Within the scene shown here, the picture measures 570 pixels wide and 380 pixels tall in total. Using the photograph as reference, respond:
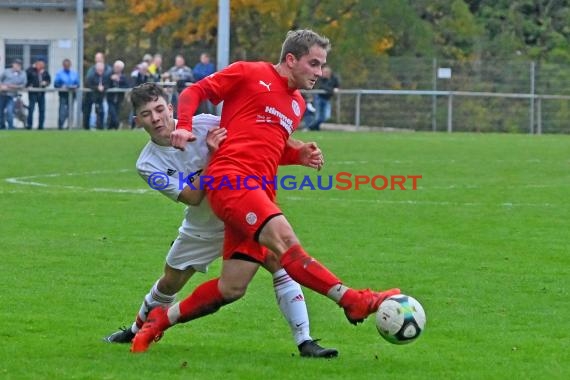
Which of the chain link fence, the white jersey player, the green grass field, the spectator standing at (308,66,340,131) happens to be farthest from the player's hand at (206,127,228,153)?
the chain link fence

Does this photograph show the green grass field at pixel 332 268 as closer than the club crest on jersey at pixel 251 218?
No

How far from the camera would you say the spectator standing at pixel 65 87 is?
117 ft

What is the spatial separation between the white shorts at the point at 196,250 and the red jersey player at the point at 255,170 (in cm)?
19

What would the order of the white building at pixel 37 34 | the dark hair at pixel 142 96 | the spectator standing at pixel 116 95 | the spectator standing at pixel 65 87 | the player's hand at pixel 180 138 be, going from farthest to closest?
1. the white building at pixel 37 34
2. the spectator standing at pixel 116 95
3. the spectator standing at pixel 65 87
4. the dark hair at pixel 142 96
5. the player's hand at pixel 180 138

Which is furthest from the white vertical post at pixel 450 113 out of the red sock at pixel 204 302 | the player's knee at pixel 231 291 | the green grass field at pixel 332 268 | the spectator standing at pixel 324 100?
the player's knee at pixel 231 291

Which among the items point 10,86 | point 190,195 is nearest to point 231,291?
point 190,195

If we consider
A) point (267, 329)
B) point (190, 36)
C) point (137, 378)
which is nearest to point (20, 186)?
point (267, 329)

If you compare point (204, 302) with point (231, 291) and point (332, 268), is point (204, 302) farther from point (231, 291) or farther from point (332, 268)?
point (332, 268)

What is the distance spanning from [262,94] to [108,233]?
20.0 feet

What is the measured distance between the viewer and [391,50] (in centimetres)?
4725

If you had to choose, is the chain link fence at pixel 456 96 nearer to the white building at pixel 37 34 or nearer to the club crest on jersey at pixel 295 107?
the white building at pixel 37 34

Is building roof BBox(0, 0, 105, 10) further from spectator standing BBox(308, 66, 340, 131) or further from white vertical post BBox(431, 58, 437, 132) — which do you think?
white vertical post BBox(431, 58, 437, 132)

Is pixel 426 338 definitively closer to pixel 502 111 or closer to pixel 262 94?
pixel 262 94

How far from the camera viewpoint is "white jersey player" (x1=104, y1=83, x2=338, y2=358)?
25.6 feet
